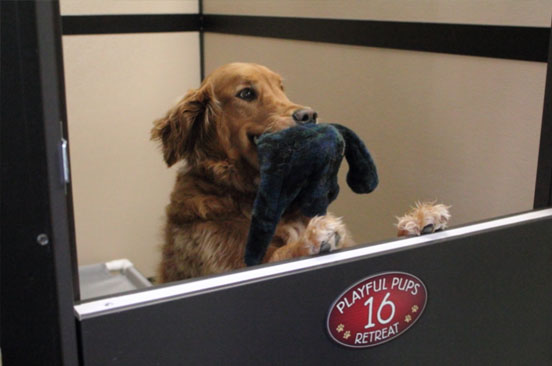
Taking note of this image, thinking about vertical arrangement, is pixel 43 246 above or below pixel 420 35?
below

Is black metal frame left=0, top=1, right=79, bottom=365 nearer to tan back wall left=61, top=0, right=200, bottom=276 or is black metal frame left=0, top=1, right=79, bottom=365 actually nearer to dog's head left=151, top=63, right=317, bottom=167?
dog's head left=151, top=63, right=317, bottom=167

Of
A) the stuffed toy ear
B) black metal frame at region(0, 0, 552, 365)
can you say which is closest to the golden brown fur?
the stuffed toy ear

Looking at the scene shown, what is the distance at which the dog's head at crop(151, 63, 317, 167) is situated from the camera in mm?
1410

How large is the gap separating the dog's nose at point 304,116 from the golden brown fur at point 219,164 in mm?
11

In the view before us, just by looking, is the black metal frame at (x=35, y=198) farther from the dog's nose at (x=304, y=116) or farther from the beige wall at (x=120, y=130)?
the beige wall at (x=120, y=130)

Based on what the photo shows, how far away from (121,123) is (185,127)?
58.7 inches

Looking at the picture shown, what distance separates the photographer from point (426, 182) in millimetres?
1855

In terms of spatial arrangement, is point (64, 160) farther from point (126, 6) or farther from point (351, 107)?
point (126, 6)

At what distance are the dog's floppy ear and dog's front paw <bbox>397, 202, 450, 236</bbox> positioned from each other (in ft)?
1.61

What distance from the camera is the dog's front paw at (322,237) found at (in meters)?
1.17

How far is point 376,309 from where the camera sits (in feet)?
3.90

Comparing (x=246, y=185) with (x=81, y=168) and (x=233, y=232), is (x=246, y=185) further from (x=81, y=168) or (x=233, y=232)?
(x=81, y=168)

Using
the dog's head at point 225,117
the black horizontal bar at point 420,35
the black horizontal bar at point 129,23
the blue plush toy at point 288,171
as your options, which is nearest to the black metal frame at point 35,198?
the blue plush toy at point 288,171

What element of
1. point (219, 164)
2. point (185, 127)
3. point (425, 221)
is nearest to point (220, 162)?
point (219, 164)
